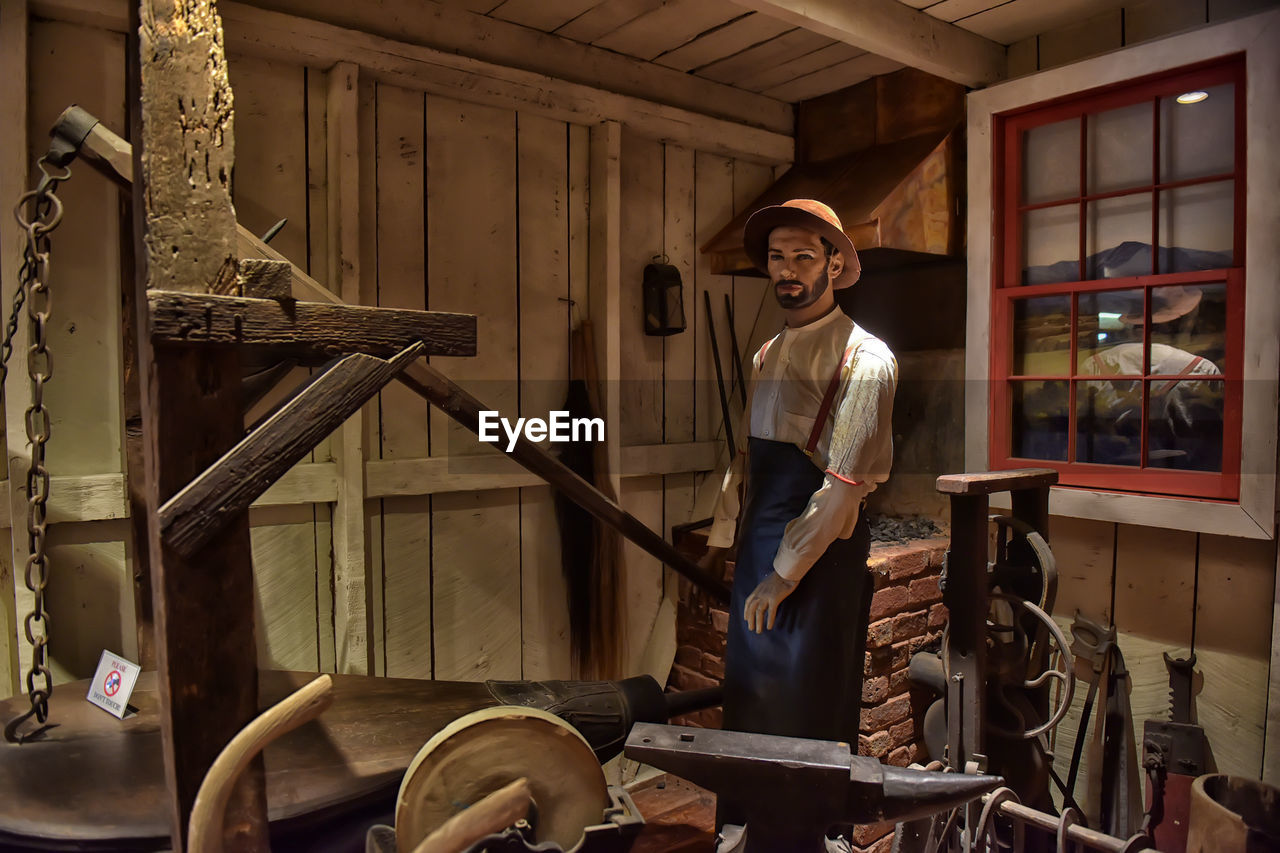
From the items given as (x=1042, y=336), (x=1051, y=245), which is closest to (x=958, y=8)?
(x=1051, y=245)

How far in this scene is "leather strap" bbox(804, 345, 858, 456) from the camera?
191 centimetres

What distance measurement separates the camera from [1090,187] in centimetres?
271

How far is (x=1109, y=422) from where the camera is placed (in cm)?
264

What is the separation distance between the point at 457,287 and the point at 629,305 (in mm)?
765

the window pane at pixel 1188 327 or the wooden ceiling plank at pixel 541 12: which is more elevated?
the wooden ceiling plank at pixel 541 12

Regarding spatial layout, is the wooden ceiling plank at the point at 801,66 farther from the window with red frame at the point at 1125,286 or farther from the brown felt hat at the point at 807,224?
the brown felt hat at the point at 807,224

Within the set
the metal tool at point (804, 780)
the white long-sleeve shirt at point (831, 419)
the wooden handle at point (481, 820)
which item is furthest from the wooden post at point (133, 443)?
the white long-sleeve shirt at point (831, 419)

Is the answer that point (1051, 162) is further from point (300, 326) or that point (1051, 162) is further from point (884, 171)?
point (300, 326)

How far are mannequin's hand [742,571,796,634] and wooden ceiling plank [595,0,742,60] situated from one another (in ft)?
6.55

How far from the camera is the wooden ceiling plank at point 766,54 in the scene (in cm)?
307

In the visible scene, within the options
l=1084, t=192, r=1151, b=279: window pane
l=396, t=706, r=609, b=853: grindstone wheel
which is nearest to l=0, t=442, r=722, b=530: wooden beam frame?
l=396, t=706, r=609, b=853: grindstone wheel

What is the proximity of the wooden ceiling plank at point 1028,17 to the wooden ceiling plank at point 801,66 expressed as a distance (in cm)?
47

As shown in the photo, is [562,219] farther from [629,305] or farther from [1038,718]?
[1038,718]

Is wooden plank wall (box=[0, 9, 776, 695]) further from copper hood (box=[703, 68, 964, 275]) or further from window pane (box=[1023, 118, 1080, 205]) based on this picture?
window pane (box=[1023, 118, 1080, 205])
